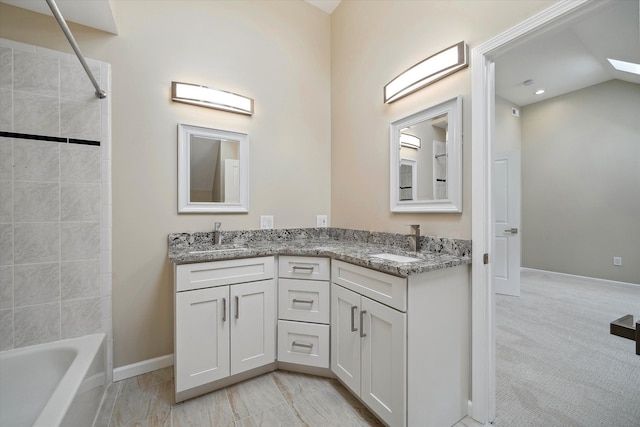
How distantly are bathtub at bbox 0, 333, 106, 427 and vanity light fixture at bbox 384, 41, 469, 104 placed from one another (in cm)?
238

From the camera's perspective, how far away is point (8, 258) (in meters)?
1.50

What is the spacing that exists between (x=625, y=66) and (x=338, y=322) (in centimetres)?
475

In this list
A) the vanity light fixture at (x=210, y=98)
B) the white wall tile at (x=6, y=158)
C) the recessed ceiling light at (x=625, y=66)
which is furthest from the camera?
the recessed ceiling light at (x=625, y=66)

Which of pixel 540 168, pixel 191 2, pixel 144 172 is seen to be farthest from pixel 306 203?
pixel 540 168

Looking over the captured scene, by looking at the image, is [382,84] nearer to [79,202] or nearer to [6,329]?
[79,202]

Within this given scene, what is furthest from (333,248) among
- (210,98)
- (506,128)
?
(506,128)

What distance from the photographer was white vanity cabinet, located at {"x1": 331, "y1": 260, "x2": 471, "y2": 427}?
48.1 inches

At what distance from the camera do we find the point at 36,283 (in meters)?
1.56

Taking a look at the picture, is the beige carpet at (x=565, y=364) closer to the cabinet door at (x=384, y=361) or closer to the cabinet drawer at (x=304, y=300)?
the cabinet door at (x=384, y=361)

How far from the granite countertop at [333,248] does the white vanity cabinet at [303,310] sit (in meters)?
0.10

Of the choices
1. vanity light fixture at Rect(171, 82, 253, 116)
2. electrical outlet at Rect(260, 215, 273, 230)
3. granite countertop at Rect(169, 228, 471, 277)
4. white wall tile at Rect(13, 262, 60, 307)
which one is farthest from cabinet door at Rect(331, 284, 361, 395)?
white wall tile at Rect(13, 262, 60, 307)

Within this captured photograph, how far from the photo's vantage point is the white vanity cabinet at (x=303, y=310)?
1.75 meters

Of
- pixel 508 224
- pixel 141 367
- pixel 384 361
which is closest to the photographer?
pixel 384 361

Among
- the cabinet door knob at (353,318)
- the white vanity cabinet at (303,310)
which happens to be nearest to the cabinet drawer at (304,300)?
the white vanity cabinet at (303,310)
